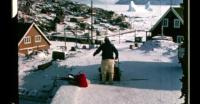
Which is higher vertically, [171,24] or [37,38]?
[171,24]

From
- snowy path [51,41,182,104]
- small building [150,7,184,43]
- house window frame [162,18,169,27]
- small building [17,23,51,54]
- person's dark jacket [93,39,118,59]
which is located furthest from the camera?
small building [17,23,51,54]

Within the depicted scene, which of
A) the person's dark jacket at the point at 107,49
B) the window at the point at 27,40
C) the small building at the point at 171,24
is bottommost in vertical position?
the window at the point at 27,40

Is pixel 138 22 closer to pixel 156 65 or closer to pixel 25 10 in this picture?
pixel 25 10

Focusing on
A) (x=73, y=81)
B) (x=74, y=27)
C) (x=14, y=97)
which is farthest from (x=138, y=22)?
(x=14, y=97)

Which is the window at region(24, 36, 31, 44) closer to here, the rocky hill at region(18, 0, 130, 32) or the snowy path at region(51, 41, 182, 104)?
the rocky hill at region(18, 0, 130, 32)

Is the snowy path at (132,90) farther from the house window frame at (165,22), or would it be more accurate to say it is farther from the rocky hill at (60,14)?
the rocky hill at (60,14)

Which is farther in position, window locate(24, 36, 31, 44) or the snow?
window locate(24, 36, 31, 44)

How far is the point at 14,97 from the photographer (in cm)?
137

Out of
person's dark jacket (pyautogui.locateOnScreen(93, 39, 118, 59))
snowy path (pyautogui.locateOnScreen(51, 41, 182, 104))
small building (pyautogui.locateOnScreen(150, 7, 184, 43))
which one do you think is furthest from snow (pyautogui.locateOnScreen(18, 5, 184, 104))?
small building (pyautogui.locateOnScreen(150, 7, 184, 43))

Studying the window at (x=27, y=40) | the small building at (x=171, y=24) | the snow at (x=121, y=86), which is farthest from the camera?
the window at (x=27, y=40)

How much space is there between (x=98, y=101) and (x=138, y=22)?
2301 inches

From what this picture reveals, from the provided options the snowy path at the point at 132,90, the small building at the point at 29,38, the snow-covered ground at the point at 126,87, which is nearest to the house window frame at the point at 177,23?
the small building at the point at 29,38

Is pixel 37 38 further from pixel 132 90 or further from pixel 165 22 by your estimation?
pixel 132 90

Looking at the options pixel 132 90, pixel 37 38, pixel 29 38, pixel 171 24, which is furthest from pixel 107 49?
pixel 37 38
